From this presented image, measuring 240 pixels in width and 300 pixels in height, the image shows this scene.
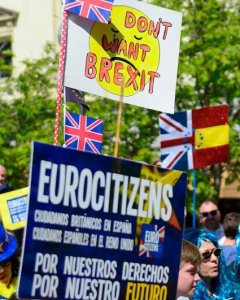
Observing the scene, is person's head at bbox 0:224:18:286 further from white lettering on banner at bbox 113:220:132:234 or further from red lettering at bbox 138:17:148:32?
white lettering on banner at bbox 113:220:132:234

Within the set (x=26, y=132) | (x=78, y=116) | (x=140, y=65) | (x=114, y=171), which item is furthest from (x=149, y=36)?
(x=26, y=132)

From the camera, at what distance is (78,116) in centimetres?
639

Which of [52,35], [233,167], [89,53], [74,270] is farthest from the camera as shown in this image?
[52,35]

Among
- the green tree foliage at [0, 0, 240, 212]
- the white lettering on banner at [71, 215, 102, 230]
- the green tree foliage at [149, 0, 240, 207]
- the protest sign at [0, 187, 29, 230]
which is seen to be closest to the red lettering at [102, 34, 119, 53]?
the protest sign at [0, 187, 29, 230]

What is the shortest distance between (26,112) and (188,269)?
39.8ft

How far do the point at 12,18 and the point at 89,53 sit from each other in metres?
20.5

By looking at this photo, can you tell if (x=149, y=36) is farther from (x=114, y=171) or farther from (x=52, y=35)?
(x=52, y=35)

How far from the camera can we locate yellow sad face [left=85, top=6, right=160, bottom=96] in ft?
20.3

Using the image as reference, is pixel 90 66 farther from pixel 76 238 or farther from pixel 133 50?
pixel 76 238

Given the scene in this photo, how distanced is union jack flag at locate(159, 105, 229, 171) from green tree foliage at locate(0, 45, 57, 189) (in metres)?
6.87

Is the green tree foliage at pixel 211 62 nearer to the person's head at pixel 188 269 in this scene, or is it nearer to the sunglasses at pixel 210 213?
the sunglasses at pixel 210 213

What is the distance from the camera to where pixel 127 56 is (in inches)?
246

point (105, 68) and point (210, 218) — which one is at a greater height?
point (105, 68)

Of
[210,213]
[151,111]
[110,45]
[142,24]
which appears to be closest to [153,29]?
[142,24]
